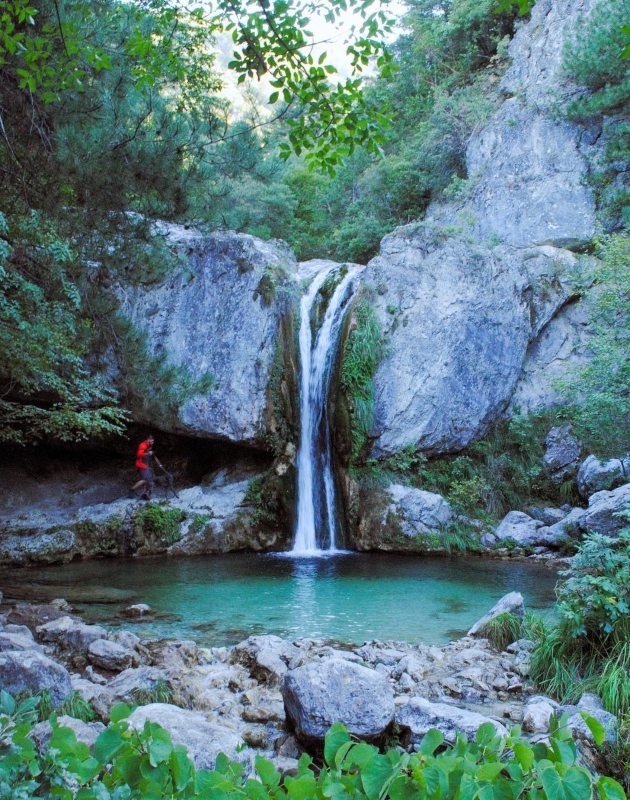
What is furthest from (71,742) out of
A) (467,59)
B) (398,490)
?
(467,59)

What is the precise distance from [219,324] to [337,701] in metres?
11.5

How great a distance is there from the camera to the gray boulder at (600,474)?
39.8ft

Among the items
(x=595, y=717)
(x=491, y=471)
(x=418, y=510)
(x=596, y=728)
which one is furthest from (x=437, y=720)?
(x=491, y=471)

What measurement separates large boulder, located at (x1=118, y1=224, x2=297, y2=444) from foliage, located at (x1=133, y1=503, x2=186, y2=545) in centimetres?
200

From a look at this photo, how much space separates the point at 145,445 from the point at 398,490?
586cm

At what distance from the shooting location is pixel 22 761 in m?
1.25

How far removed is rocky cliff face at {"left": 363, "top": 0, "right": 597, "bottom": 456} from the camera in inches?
566

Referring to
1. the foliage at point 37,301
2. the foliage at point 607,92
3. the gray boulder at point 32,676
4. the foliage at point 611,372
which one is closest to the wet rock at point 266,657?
the gray boulder at point 32,676

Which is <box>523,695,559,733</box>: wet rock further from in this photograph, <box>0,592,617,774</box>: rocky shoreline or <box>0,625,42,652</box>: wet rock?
<box>0,625,42,652</box>: wet rock

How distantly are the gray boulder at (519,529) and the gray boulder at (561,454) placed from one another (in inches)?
68.5

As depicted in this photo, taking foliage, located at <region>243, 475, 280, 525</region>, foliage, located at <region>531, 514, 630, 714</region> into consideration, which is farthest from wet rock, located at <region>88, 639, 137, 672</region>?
foliage, located at <region>243, 475, 280, 525</region>

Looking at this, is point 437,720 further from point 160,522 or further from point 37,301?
point 160,522

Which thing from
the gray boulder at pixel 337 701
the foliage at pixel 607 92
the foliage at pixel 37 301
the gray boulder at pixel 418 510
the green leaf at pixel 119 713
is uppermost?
the foliage at pixel 607 92

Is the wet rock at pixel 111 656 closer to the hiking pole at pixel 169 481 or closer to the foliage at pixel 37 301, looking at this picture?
the foliage at pixel 37 301
